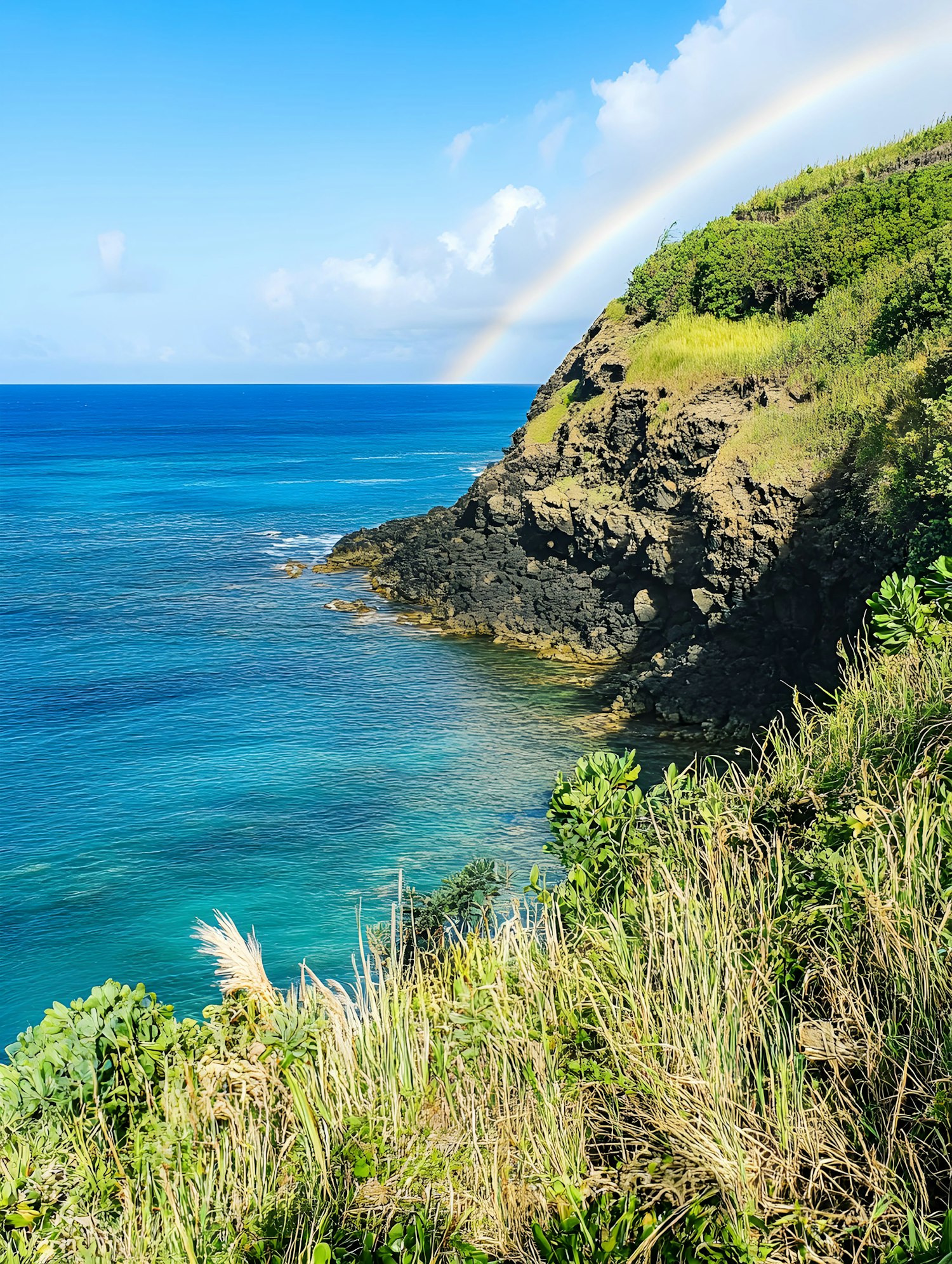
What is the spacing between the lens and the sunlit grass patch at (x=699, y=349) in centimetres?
3241

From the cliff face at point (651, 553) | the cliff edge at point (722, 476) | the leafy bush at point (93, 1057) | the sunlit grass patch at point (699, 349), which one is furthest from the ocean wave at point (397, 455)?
the leafy bush at point (93, 1057)

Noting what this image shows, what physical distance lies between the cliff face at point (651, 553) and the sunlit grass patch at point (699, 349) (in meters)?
0.66

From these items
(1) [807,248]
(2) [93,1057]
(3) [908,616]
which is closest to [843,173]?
(1) [807,248]

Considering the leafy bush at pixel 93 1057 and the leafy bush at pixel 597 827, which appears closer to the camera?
the leafy bush at pixel 93 1057

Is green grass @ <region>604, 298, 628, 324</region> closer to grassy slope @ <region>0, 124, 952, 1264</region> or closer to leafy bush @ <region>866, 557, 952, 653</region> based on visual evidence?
leafy bush @ <region>866, 557, 952, 653</region>

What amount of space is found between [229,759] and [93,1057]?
69.3 feet

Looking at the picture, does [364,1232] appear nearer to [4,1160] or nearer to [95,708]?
[4,1160]

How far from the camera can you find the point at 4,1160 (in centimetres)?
547

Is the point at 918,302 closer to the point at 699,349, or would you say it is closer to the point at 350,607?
the point at 699,349

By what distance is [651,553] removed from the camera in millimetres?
31609

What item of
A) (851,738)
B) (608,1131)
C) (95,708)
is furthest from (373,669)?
(608,1131)

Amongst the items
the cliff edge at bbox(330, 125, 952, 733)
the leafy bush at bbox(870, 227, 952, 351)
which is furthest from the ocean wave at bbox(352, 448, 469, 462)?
the leafy bush at bbox(870, 227, 952, 351)

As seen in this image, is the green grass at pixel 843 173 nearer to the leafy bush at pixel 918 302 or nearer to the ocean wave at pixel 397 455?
the leafy bush at pixel 918 302

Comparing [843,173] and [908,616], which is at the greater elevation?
[843,173]
